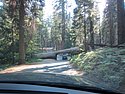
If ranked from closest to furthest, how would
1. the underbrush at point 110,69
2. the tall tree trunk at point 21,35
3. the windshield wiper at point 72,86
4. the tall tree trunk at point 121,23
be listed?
the windshield wiper at point 72,86 → the underbrush at point 110,69 → the tall tree trunk at point 121,23 → the tall tree trunk at point 21,35

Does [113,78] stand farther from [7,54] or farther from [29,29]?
[7,54]

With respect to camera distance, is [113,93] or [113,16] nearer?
[113,93]

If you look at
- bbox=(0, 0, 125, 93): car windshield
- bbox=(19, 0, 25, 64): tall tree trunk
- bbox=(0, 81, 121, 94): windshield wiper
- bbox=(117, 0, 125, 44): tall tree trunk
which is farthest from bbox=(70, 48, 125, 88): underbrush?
bbox=(19, 0, 25, 64): tall tree trunk

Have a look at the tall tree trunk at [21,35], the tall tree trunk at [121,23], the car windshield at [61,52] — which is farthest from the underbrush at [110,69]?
the tall tree trunk at [21,35]

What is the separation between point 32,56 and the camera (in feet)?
140

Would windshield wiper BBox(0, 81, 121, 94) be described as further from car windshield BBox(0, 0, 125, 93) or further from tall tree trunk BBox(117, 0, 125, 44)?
tall tree trunk BBox(117, 0, 125, 44)

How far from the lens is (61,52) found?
4544 cm

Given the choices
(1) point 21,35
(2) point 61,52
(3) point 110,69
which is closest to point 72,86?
(3) point 110,69

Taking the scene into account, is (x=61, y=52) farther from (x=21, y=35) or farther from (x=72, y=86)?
(x=72, y=86)

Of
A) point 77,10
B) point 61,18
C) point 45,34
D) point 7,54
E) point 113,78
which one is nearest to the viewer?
point 113,78

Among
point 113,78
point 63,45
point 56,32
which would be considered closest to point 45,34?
point 56,32

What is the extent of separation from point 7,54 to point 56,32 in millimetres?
44734

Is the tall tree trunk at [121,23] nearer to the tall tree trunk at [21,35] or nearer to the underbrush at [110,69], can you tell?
the underbrush at [110,69]

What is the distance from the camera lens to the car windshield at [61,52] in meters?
3.55
